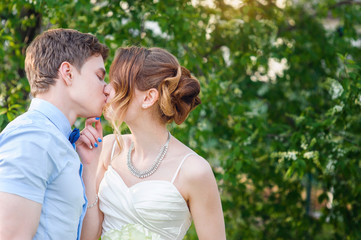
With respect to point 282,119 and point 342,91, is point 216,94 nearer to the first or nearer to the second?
point 342,91

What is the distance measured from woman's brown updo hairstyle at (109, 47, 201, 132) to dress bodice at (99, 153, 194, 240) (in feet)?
1.17

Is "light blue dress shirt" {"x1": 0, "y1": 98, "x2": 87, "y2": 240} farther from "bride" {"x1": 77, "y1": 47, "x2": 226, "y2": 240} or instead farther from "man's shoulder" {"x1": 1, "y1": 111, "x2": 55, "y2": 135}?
"bride" {"x1": 77, "y1": 47, "x2": 226, "y2": 240}

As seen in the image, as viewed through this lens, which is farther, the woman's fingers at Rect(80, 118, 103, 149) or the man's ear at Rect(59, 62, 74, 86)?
the woman's fingers at Rect(80, 118, 103, 149)

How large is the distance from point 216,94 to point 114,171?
1547 millimetres

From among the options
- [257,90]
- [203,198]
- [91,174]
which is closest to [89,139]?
[91,174]

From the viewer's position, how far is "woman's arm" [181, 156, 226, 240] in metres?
2.04

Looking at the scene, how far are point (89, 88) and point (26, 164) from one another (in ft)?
1.69

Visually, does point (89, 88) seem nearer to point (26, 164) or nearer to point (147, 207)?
point (26, 164)

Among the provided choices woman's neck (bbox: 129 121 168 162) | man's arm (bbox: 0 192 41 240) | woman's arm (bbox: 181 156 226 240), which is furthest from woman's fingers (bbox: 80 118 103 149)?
man's arm (bbox: 0 192 41 240)

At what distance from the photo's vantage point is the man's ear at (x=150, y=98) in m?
2.09

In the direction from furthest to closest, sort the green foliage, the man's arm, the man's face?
the green foliage
the man's face
the man's arm

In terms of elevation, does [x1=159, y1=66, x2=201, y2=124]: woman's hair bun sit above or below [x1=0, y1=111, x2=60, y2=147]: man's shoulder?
below

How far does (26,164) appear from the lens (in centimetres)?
145

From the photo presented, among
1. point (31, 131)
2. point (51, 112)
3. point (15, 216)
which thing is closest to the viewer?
point (15, 216)
